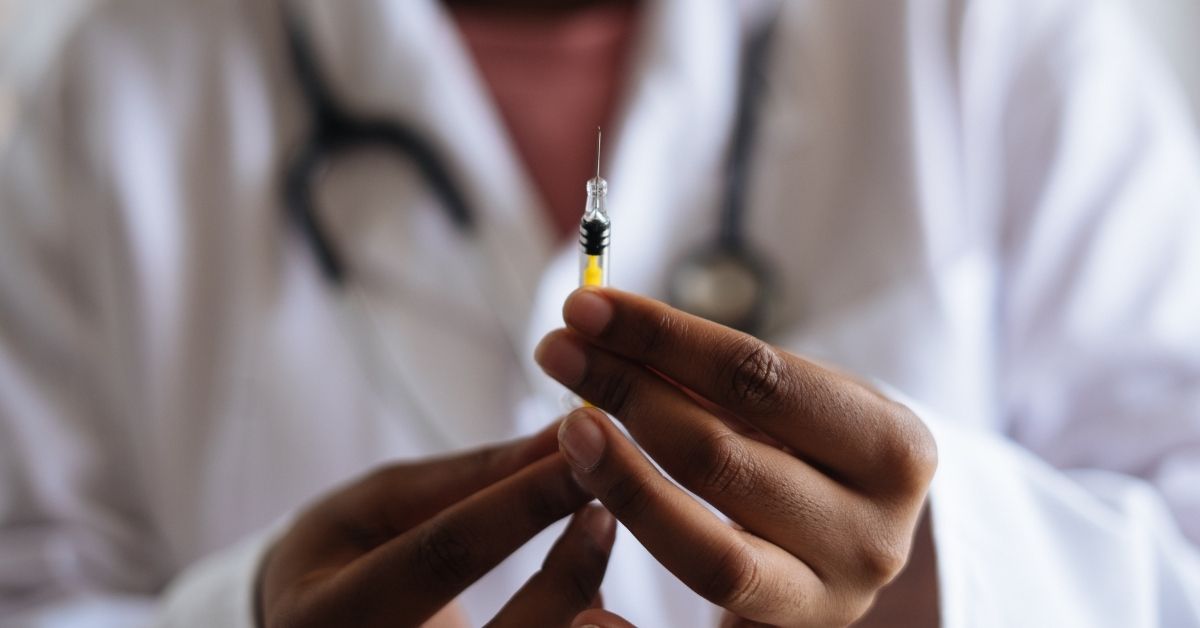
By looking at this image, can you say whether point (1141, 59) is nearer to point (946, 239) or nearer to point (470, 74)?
point (946, 239)

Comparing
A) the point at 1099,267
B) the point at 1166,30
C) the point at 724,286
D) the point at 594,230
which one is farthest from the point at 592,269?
the point at 1166,30

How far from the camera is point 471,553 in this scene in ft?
1.06

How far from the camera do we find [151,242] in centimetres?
66

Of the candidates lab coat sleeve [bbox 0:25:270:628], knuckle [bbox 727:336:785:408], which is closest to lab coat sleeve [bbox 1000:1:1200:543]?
knuckle [bbox 727:336:785:408]

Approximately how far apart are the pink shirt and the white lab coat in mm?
33

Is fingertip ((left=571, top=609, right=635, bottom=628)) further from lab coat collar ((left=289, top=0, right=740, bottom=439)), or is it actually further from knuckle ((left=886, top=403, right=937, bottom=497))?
lab coat collar ((left=289, top=0, right=740, bottom=439))

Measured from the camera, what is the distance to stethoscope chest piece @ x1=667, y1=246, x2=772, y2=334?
24.1 inches

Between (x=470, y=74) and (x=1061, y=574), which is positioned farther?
(x=470, y=74)

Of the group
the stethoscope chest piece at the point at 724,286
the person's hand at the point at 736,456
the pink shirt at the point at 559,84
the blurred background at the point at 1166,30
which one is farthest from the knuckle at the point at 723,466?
the blurred background at the point at 1166,30

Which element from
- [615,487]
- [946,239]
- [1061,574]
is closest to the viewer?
[615,487]

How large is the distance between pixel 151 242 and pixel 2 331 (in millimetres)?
128

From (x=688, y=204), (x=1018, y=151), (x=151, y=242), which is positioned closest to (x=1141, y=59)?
(x=1018, y=151)

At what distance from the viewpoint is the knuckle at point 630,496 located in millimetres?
297

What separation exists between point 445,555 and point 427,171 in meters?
0.39
